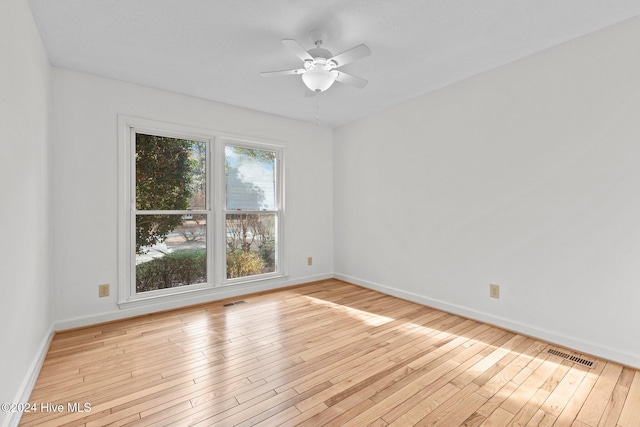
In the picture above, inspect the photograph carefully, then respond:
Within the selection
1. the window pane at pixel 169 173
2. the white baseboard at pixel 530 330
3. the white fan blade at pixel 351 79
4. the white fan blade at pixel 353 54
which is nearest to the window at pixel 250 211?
the window pane at pixel 169 173

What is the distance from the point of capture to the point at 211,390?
1875 millimetres

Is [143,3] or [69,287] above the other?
[143,3]

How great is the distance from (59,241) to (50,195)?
1.39 ft

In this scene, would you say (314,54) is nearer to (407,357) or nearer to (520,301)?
(407,357)

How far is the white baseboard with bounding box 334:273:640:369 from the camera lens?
2146 millimetres

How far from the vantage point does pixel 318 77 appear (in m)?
2.33

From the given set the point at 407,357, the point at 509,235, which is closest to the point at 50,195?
the point at 407,357

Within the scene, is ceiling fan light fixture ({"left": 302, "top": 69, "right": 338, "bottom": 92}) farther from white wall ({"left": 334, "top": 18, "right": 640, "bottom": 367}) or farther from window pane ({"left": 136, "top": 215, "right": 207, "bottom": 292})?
window pane ({"left": 136, "top": 215, "right": 207, "bottom": 292})

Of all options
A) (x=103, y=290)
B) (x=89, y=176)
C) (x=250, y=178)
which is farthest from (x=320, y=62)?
(x=103, y=290)

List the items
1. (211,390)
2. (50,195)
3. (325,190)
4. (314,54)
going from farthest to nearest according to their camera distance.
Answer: (325,190) → (50,195) → (314,54) → (211,390)

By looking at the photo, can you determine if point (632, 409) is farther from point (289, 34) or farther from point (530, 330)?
point (289, 34)

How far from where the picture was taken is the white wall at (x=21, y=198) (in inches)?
58.4

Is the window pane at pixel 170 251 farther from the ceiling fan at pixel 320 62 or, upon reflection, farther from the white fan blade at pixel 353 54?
the white fan blade at pixel 353 54

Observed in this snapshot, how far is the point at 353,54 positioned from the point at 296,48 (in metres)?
0.40
